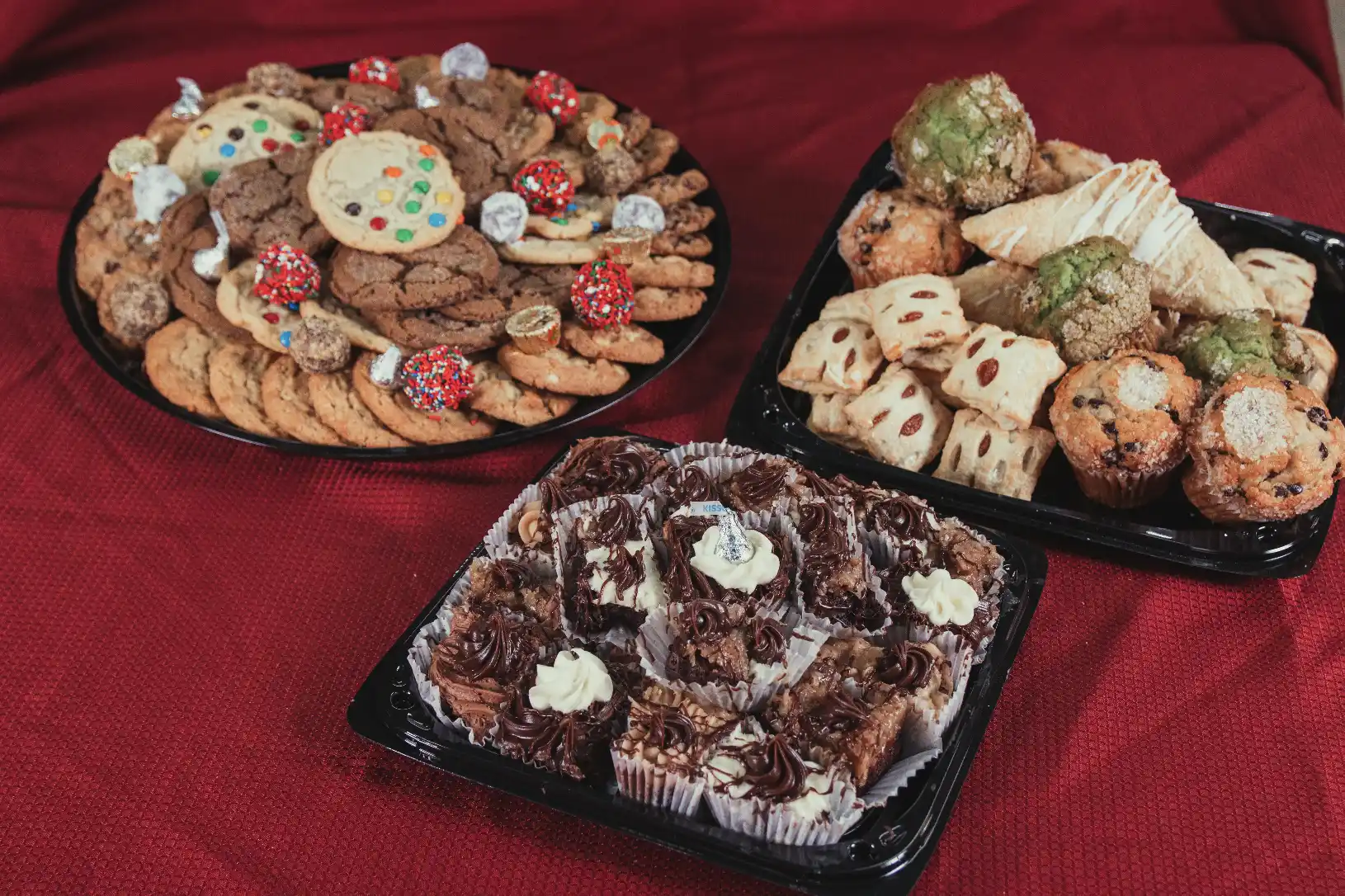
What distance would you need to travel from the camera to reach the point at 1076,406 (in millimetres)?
2311

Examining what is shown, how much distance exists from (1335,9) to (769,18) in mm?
2229

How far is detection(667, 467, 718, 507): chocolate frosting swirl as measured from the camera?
212cm

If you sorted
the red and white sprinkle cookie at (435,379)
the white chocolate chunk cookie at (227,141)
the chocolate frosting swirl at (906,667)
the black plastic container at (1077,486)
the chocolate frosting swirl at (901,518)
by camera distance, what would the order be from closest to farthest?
the chocolate frosting swirl at (906,667)
the chocolate frosting swirl at (901,518)
the black plastic container at (1077,486)
the red and white sprinkle cookie at (435,379)
the white chocolate chunk cookie at (227,141)

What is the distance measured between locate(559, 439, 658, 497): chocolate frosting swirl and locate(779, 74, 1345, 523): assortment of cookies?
0.52 metres

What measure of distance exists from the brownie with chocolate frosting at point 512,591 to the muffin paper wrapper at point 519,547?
2 cm

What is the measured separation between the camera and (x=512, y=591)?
2.07 meters

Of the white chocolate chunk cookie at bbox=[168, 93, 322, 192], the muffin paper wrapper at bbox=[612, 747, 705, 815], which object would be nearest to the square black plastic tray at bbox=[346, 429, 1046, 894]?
the muffin paper wrapper at bbox=[612, 747, 705, 815]

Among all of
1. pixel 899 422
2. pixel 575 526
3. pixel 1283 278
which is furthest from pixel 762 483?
pixel 1283 278

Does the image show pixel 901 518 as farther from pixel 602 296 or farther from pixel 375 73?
pixel 375 73

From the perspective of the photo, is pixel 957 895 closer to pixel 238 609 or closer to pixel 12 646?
pixel 238 609

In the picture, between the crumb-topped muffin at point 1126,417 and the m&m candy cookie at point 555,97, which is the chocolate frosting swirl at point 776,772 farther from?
the m&m candy cookie at point 555,97

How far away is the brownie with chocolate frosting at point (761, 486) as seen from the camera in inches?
83.0

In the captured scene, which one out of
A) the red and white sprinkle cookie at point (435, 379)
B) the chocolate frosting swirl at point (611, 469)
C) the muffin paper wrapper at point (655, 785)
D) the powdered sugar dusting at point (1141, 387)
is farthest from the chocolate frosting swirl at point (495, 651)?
the powdered sugar dusting at point (1141, 387)

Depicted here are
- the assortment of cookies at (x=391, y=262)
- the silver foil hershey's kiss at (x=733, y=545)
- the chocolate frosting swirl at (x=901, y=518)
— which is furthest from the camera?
the assortment of cookies at (x=391, y=262)
